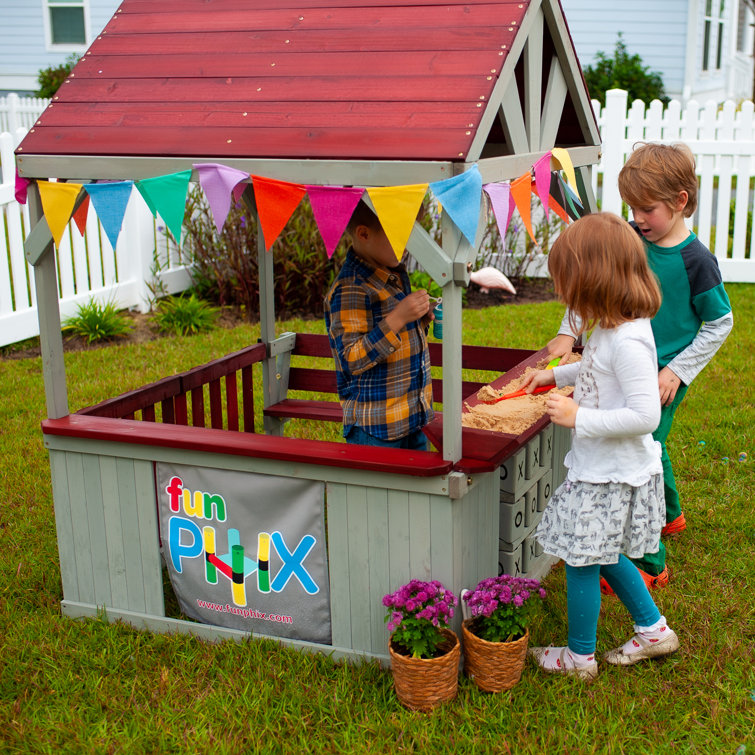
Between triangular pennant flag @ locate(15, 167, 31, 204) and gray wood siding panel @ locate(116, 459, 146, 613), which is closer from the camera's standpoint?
triangular pennant flag @ locate(15, 167, 31, 204)

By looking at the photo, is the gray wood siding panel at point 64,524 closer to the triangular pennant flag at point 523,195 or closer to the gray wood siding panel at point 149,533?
the gray wood siding panel at point 149,533

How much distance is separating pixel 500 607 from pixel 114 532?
149 centimetres

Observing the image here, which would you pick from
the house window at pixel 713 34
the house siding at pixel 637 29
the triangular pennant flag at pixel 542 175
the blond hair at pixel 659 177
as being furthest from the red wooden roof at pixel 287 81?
the house window at pixel 713 34

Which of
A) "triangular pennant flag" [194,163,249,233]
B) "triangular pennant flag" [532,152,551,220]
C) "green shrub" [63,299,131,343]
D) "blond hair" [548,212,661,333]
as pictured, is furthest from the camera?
"green shrub" [63,299,131,343]

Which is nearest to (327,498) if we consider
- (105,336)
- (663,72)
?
(105,336)

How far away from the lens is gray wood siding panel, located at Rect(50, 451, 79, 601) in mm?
3625

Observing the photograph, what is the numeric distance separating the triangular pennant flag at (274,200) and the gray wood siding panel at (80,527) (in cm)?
122

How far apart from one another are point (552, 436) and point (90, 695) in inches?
81.3

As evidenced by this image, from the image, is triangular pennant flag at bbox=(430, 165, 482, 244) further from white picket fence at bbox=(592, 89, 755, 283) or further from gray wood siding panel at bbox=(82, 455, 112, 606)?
white picket fence at bbox=(592, 89, 755, 283)

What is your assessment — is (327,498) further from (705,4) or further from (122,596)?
(705,4)

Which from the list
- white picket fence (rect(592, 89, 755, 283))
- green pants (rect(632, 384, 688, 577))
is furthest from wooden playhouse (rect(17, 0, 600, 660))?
white picket fence (rect(592, 89, 755, 283))

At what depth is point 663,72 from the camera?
1773 centimetres

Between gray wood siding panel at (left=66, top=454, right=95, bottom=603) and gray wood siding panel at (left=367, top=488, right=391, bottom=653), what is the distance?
1.16 meters

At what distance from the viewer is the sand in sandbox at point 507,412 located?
348cm
